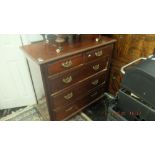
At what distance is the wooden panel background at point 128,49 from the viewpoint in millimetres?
1441

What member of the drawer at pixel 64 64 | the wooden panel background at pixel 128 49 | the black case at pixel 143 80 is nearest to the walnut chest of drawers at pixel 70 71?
the drawer at pixel 64 64

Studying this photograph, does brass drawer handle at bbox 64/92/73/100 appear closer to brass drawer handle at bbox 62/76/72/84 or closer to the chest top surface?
brass drawer handle at bbox 62/76/72/84

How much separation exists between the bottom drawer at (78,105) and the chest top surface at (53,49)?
586 mm

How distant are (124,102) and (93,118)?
28.5 inches

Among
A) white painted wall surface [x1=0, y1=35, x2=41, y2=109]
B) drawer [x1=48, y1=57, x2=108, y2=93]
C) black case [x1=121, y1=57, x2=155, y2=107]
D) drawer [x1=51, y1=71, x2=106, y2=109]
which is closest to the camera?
black case [x1=121, y1=57, x2=155, y2=107]

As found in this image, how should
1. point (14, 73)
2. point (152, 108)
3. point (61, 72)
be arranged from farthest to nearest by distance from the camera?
point (14, 73), point (61, 72), point (152, 108)

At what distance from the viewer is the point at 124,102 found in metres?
1.17

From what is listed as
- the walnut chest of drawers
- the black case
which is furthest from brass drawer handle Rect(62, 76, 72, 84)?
the black case

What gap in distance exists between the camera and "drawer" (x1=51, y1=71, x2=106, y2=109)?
4.66 feet

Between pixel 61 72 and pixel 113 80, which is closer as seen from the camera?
pixel 61 72

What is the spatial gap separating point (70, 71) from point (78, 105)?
1.69 ft

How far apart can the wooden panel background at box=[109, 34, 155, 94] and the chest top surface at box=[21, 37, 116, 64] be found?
0.14 meters
